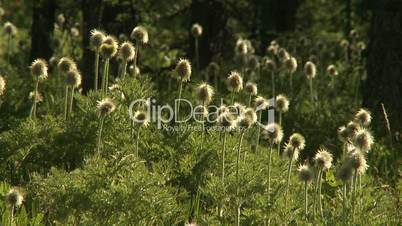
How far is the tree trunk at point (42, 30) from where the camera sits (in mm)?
11852

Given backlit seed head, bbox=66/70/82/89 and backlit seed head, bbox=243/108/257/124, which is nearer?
backlit seed head, bbox=243/108/257/124

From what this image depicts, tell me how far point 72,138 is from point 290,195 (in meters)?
1.78

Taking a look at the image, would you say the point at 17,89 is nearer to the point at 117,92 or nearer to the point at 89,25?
the point at 89,25

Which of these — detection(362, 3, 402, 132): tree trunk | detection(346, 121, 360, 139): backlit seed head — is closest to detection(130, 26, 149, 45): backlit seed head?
detection(346, 121, 360, 139): backlit seed head

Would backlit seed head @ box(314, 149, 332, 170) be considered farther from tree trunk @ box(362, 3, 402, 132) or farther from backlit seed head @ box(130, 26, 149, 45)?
tree trunk @ box(362, 3, 402, 132)

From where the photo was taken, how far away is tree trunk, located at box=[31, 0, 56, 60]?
11852 millimetres

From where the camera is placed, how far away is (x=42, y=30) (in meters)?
11.9

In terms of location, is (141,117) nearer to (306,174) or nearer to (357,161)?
(306,174)

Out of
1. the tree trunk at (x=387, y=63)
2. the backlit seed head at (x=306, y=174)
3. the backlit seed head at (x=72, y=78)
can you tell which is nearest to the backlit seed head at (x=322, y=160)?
the backlit seed head at (x=306, y=174)

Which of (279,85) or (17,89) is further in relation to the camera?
(279,85)

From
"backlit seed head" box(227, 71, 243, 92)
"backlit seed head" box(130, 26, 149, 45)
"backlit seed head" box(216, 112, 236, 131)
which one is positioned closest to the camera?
"backlit seed head" box(216, 112, 236, 131)

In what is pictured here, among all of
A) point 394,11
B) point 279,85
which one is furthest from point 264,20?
point 394,11

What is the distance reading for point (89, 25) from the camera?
9.12m

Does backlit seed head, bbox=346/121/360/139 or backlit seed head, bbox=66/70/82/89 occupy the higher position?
backlit seed head, bbox=66/70/82/89
